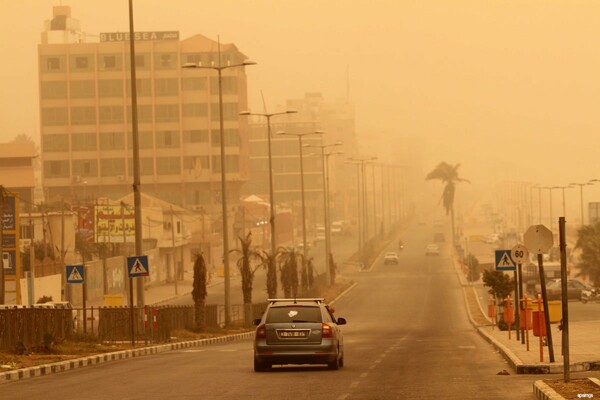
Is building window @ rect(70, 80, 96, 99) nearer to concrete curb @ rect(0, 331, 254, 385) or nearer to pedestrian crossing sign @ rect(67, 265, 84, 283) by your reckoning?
concrete curb @ rect(0, 331, 254, 385)

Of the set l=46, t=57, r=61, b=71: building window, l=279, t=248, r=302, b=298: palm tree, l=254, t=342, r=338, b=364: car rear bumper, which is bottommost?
l=279, t=248, r=302, b=298: palm tree

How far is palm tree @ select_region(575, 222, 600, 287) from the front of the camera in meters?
110

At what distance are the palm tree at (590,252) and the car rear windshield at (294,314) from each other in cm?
8430

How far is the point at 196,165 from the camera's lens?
17425 centimetres

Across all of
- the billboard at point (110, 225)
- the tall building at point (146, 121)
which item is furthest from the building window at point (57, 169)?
the billboard at point (110, 225)

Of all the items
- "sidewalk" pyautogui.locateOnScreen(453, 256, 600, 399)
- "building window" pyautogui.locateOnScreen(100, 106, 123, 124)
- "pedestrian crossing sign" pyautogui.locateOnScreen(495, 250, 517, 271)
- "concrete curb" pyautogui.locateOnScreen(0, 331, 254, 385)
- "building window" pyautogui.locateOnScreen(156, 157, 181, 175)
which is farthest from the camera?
"building window" pyautogui.locateOnScreen(100, 106, 123, 124)

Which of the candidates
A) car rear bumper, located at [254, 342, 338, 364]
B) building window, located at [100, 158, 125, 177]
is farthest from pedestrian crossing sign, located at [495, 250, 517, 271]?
building window, located at [100, 158, 125, 177]

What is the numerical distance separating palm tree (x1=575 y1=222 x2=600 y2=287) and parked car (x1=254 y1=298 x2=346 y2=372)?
84529 mm

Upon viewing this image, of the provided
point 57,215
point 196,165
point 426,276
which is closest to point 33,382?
point 57,215

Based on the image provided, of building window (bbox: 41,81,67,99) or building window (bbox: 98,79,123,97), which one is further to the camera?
building window (bbox: 98,79,123,97)

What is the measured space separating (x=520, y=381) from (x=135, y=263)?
1776 cm

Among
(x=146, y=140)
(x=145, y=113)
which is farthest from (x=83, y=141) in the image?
(x=145, y=113)

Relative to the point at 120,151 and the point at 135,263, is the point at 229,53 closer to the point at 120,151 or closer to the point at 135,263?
the point at 120,151

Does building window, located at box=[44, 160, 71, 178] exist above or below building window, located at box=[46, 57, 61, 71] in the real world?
below
